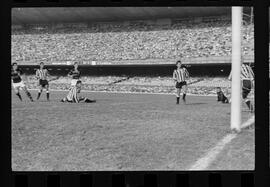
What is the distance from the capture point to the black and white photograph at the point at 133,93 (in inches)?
222

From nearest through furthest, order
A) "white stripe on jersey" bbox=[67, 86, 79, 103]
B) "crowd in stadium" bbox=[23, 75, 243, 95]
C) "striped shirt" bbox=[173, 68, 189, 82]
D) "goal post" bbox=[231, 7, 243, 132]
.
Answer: "goal post" bbox=[231, 7, 243, 132]
"white stripe on jersey" bbox=[67, 86, 79, 103]
"striped shirt" bbox=[173, 68, 189, 82]
"crowd in stadium" bbox=[23, 75, 243, 95]

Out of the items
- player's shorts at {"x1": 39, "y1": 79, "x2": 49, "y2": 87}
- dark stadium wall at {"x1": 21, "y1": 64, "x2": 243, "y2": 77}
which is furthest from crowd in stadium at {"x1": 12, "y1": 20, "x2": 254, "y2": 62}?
player's shorts at {"x1": 39, "y1": 79, "x2": 49, "y2": 87}

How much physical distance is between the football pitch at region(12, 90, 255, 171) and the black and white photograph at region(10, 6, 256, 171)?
2cm

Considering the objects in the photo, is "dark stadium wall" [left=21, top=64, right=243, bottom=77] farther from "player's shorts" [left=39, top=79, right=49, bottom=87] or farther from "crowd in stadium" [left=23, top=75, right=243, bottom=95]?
"player's shorts" [left=39, top=79, right=49, bottom=87]

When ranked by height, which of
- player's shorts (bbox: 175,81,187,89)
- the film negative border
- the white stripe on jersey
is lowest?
the film negative border

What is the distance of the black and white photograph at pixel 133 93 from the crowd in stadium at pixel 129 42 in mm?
76

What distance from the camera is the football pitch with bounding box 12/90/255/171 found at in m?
5.27

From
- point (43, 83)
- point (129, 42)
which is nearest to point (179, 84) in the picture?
point (43, 83)

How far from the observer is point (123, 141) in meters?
6.33

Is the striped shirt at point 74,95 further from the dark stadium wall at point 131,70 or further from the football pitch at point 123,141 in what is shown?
the dark stadium wall at point 131,70

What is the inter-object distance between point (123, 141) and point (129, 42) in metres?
20.9

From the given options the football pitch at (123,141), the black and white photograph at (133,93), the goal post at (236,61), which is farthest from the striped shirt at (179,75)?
the goal post at (236,61)

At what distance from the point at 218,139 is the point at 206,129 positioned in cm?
85
